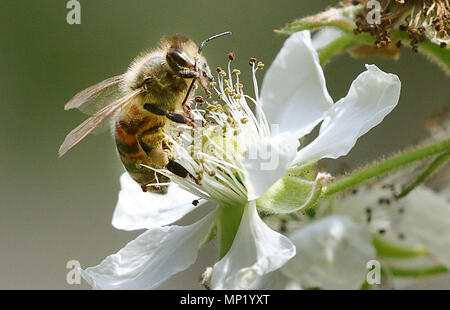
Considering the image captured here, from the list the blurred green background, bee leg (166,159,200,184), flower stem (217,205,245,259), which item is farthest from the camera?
the blurred green background

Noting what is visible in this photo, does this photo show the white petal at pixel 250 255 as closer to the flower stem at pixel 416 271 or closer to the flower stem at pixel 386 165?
the flower stem at pixel 386 165

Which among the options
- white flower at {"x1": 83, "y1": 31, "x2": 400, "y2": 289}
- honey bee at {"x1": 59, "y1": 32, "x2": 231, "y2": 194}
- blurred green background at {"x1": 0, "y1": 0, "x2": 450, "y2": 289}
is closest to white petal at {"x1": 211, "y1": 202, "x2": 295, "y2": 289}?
white flower at {"x1": 83, "y1": 31, "x2": 400, "y2": 289}

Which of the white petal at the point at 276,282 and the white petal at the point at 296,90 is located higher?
the white petal at the point at 296,90

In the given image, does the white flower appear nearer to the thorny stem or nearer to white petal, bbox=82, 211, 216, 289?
white petal, bbox=82, 211, 216, 289

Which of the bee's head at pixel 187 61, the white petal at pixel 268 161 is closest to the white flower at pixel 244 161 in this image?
the white petal at pixel 268 161

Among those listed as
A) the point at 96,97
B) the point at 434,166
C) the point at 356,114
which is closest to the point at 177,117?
the point at 96,97

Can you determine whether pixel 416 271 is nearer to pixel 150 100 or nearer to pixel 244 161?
pixel 244 161
